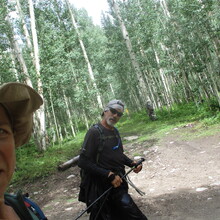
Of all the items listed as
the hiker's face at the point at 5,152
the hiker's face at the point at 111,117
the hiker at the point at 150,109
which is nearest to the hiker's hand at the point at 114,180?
the hiker's face at the point at 111,117

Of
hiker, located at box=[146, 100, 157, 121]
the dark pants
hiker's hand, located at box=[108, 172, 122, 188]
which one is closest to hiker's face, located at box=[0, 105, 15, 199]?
hiker's hand, located at box=[108, 172, 122, 188]

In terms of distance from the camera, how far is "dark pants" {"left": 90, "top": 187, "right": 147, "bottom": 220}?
2851mm

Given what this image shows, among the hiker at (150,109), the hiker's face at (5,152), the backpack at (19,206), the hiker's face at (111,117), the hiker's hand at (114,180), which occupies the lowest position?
the hiker at (150,109)

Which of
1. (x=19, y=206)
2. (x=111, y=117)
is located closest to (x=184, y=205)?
(x=111, y=117)

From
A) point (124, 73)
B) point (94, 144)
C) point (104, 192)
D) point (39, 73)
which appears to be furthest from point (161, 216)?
point (124, 73)

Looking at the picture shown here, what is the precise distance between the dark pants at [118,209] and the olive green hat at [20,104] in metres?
1.90

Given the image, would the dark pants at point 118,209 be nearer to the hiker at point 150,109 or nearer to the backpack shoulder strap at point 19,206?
the backpack shoulder strap at point 19,206

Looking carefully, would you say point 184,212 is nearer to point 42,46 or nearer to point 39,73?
point 39,73

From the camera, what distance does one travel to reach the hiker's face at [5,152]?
1.05m

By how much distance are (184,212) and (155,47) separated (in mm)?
19725

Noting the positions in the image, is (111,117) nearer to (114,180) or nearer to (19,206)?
(114,180)

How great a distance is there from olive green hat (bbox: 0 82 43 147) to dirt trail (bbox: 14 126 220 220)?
3778 millimetres

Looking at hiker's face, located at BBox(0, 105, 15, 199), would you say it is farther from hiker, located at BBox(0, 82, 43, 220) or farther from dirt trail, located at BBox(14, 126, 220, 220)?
dirt trail, located at BBox(14, 126, 220, 220)

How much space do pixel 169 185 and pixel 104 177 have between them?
11.3 feet
